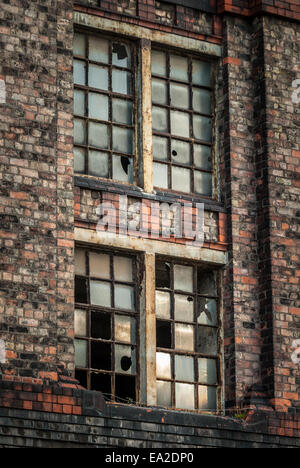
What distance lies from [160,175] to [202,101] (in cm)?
144

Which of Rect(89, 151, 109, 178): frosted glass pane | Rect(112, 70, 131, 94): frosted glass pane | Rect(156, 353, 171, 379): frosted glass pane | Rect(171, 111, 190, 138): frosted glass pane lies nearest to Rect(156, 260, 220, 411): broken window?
Rect(156, 353, 171, 379): frosted glass pane

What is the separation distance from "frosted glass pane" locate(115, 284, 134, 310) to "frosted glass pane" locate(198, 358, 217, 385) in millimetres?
1326

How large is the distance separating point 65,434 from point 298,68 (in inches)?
275

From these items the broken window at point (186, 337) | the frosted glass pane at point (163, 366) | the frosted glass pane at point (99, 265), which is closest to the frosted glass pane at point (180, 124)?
the broken window at point (186, 337)

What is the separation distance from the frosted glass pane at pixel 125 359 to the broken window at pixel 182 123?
2.53 m

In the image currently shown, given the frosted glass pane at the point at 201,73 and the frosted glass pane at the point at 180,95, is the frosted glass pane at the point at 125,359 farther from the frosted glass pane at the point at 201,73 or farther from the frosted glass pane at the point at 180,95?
the frosted glass pane at the point at 201,73

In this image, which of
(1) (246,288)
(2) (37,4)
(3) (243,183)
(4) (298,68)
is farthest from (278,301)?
(2) (37,4)

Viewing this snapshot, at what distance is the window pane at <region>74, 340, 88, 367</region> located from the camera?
793 inches

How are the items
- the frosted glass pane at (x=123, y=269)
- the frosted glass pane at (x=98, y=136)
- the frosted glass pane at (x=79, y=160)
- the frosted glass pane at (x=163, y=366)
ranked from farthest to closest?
the frosted glass pane at (x=98, y=136) < the frosted glass pane at (x=79, y=160) < the frosted glass pane at (x=123, y=269) < the frosted glass pane at (x=163, y=366)

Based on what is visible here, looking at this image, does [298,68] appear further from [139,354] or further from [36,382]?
[36,382]

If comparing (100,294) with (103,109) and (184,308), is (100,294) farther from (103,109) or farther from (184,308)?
(103,109)

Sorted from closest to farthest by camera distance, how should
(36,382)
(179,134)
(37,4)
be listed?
(36,382) → (37,4) → (179,134)

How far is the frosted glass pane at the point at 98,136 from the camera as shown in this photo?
69.6ft

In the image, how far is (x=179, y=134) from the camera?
21.9 meters
